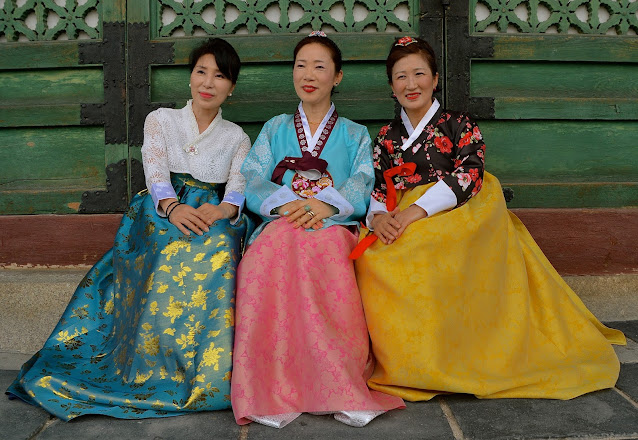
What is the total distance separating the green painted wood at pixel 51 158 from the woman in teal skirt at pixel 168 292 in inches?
27.9

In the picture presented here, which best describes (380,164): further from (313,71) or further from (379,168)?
(313,71)

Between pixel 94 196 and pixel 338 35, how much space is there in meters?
Answer: 1.82

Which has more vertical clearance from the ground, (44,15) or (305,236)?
(44,15)

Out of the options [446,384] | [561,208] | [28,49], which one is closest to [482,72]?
[561,208]

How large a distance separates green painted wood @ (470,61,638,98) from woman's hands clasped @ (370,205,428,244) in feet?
4.29

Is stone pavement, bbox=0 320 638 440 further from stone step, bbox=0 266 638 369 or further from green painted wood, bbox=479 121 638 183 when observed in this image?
green painted wood, bbox=479 121 638 183

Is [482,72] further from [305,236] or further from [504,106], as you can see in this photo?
[305,236]

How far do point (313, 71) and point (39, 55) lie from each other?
1852 millimetres

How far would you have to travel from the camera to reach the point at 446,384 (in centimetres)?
223

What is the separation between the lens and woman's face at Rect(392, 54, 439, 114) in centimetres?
266

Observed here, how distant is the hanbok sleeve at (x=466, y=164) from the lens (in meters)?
2.55

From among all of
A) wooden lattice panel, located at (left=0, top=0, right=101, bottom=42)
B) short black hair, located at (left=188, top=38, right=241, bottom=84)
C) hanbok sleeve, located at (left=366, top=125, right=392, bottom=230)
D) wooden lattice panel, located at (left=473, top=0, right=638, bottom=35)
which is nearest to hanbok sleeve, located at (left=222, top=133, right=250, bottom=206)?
short black hair, located at (left=188, top=38, right=241, bottom=84)

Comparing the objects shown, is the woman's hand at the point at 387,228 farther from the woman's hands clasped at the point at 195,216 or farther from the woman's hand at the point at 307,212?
the woman's hands clasped at the point at 195,216

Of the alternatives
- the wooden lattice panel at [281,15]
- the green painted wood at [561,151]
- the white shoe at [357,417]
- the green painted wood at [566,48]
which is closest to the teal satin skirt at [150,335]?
the white shoe at [357,417]
